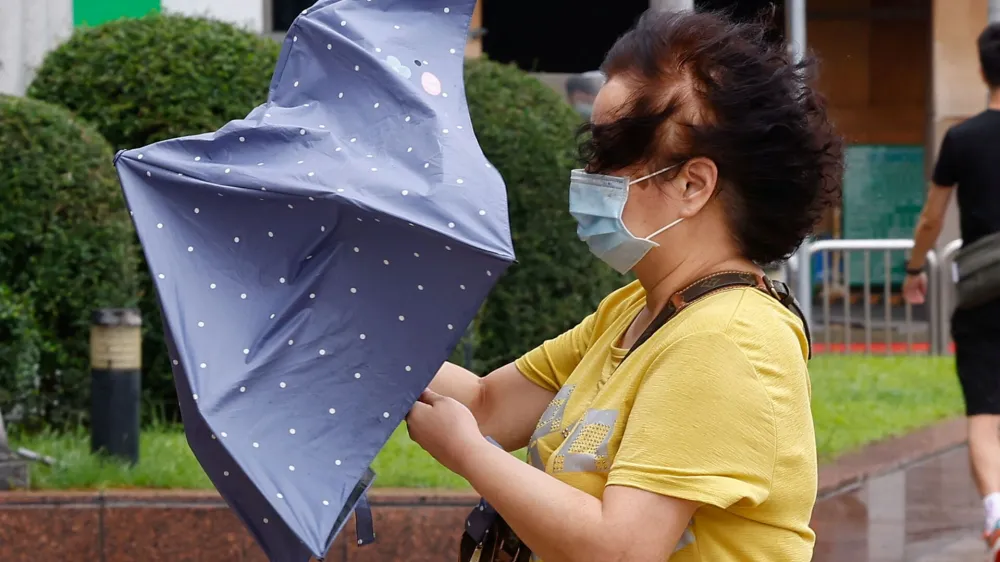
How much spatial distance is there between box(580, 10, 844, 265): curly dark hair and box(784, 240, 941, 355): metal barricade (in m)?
11.0

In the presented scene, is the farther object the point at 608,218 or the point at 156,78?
the point at 156,78

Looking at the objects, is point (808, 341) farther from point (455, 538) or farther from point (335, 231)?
point (455, 538)

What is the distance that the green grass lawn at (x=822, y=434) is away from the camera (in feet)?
18.1

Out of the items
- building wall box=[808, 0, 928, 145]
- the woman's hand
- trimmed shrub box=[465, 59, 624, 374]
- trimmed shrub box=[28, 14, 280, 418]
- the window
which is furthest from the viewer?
building wall box=[808, 0, 928, 145]

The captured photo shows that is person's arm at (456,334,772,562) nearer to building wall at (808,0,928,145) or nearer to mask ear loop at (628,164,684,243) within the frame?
mask ear loop at (628,164,684,243)

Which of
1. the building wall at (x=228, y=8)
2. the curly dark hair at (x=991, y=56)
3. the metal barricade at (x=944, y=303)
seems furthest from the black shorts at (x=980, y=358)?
the metal barricade at (x=944, y=303)

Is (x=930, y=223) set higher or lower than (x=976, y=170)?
lower

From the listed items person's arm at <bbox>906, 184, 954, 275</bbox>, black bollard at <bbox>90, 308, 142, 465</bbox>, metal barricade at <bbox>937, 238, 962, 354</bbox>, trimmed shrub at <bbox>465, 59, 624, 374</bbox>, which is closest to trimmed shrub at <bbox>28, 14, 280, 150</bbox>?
trimmed shrub at <bbox>465, 59, 624, 374</bbox>

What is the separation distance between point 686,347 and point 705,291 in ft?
0.45

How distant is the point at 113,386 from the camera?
19.1 ft

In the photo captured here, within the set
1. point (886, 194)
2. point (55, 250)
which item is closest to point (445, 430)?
point (55, 250)

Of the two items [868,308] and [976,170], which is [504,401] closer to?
[976,170]

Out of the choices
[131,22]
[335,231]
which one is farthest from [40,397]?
[335,231]

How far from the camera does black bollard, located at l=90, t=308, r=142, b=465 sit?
5789 mm
